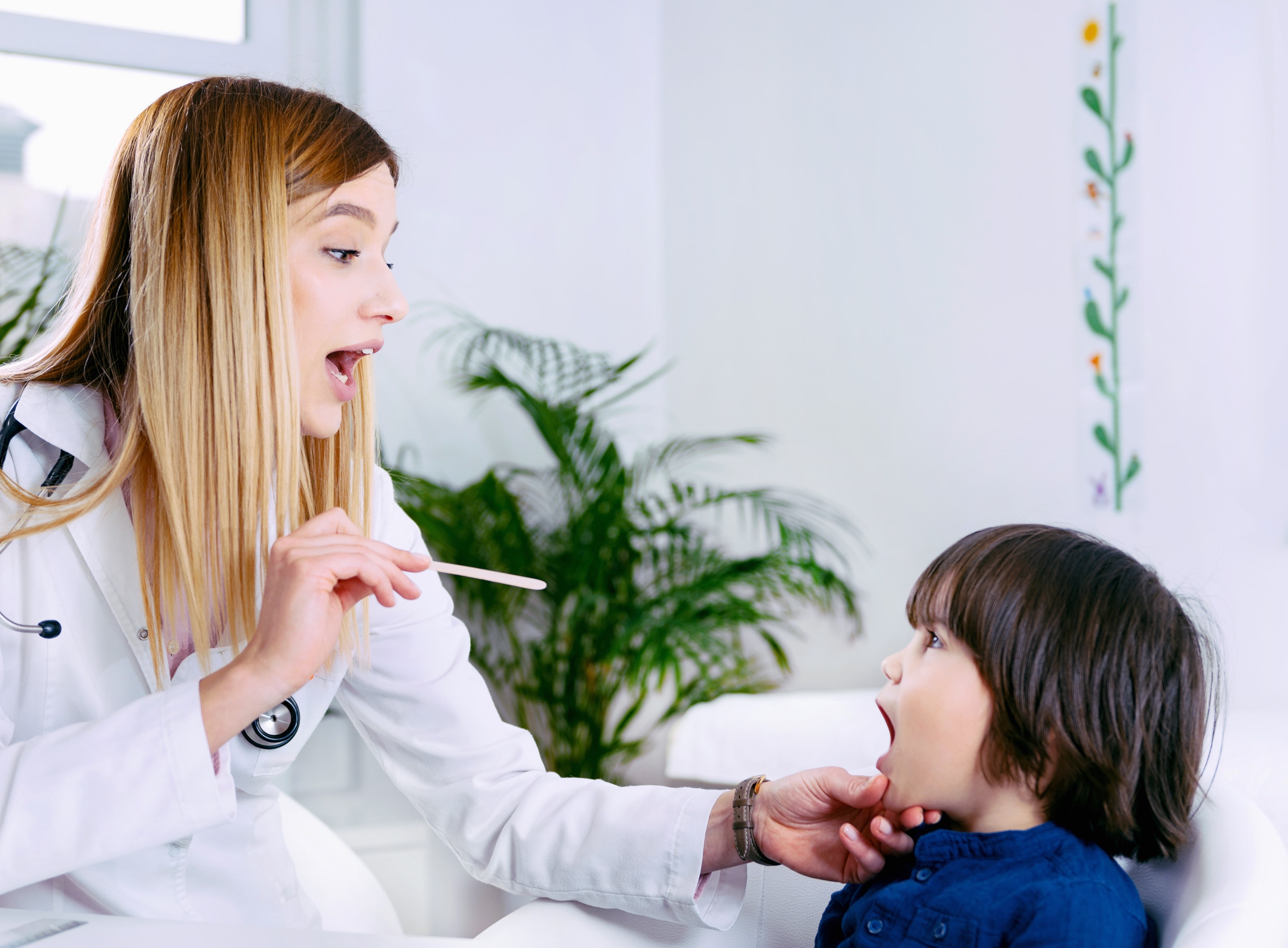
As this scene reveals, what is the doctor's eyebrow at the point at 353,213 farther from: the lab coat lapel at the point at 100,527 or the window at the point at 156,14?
the window at the point at 156,14

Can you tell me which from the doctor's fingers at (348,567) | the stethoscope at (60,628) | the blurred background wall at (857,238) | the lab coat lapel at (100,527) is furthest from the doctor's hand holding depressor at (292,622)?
the blurred background wall at (857,238)

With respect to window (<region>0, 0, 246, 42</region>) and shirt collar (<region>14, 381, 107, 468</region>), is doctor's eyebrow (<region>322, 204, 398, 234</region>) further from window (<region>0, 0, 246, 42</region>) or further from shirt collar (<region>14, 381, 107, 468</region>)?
window (<region>0, 0, 246, 42</region>)

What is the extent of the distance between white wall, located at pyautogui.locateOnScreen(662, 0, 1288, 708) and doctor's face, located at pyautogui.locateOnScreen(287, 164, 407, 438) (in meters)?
1.30

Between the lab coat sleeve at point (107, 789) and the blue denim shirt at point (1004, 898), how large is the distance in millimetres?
529

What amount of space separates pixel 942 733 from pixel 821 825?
17cm

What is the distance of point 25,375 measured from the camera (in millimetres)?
1105

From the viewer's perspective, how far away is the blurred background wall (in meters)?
1.71

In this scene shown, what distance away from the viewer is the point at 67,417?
1061 mm

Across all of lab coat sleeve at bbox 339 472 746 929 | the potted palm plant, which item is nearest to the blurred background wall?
the potted palm plant

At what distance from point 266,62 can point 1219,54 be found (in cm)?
231

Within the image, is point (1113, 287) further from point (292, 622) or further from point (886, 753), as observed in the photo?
point (292, 622)

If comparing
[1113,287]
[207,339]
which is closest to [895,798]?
[207,339]

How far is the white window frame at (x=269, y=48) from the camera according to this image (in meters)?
2.79

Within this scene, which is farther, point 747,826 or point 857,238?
point 857,238
